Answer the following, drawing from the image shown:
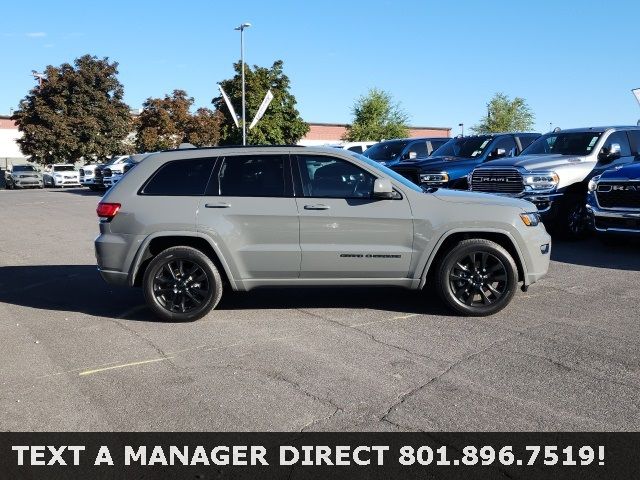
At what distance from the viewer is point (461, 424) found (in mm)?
3924

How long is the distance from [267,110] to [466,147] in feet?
106

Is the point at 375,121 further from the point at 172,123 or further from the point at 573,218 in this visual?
the point at 573,218

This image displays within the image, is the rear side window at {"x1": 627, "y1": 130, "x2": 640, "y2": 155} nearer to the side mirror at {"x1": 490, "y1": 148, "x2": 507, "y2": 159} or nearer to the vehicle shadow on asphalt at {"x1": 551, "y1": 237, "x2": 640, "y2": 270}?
the vehicle shadow on asphalt at {"x1": 551, "y1": 237, "x2": 640, "y2": 270}

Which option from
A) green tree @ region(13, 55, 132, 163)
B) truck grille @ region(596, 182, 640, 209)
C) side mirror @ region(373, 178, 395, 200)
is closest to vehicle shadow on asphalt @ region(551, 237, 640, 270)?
truck grille @ region(596, 182, 640, 209)

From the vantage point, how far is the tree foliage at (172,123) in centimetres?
4662

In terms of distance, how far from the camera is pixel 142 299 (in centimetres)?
751

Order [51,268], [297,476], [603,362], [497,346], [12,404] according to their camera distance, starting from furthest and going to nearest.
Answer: [51,268]
[497,346]
[603,362]
[12,404]
[297,476]

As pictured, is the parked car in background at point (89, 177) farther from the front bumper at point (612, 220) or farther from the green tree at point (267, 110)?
the front bumper at point (612, 220)

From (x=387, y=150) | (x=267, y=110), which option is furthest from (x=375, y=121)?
(x=387, y=150)

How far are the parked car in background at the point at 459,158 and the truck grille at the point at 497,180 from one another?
1.65 meters

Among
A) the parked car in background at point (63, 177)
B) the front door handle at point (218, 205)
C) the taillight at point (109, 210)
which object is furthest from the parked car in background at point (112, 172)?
the front door handle at point (218, 205)

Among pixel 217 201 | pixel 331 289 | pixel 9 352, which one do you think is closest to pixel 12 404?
pixel 9 352

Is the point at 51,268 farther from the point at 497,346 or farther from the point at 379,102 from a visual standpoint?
the point at 379,102

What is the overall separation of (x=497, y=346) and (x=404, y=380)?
1201mm
